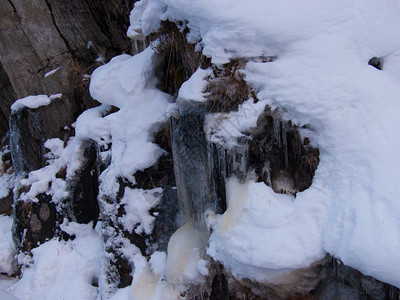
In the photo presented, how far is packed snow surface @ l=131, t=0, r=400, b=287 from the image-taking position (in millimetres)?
2355

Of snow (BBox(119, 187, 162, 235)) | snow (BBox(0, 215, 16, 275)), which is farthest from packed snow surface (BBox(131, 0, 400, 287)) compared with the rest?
snow (BBox(0, 215, 16, 275))

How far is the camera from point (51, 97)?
4941mm

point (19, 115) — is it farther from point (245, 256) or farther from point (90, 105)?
point (245, 256)

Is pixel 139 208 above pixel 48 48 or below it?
below

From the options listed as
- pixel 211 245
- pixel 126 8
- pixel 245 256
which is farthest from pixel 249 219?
pixel 126 8

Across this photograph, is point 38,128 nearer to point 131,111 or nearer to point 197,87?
point 131,111

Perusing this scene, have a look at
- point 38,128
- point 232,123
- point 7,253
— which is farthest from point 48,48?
point 232,123

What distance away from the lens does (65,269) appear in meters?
4.38

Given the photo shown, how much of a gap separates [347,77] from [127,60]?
8.95ft

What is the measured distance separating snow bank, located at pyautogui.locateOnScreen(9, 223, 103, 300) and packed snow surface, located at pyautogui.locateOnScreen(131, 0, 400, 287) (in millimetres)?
2019

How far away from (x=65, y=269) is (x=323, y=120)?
3617mm

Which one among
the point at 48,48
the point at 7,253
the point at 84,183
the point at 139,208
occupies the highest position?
the point at 48,48

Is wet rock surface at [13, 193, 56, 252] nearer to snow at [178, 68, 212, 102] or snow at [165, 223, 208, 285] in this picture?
snow at [165, 223, 208, 285]

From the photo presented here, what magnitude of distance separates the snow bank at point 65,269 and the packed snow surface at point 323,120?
202 centimetres
